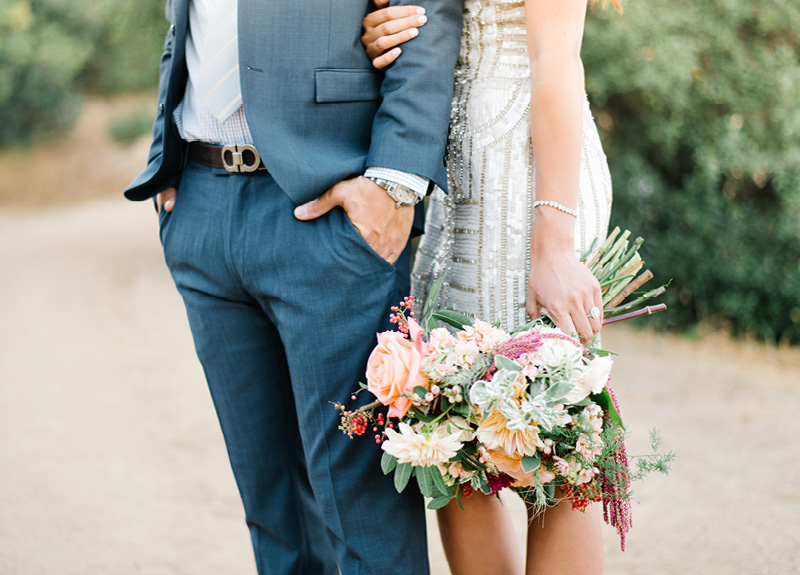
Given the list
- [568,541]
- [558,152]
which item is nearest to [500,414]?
[568,541]

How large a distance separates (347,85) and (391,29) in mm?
156

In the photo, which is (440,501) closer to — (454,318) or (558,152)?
(454,318)

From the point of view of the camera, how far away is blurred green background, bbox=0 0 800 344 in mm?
5418

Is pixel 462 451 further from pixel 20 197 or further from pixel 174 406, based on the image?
pixel 20 197

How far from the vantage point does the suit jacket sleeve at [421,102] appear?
64.6 inches

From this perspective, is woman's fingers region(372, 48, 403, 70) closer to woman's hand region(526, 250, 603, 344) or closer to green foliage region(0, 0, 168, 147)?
woman's hand region(526, 250, 603, 344)

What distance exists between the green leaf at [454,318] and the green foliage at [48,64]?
8571 millimetres

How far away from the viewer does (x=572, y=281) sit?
1624 millimetres

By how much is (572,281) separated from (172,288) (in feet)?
23.7

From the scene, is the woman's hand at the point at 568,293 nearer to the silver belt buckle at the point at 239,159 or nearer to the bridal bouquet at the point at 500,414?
the bridal bouquet at the point at 500,414

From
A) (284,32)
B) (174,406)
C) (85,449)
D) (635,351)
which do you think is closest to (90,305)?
(174,406)

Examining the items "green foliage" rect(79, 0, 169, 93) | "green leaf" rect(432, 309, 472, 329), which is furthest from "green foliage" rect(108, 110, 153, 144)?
"green leaf" rect(432, 309, 472, 329)

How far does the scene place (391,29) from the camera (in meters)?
1.66

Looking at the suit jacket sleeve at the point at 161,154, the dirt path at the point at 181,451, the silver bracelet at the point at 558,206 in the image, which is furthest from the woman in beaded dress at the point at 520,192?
the dirt path at the point at 181,451
